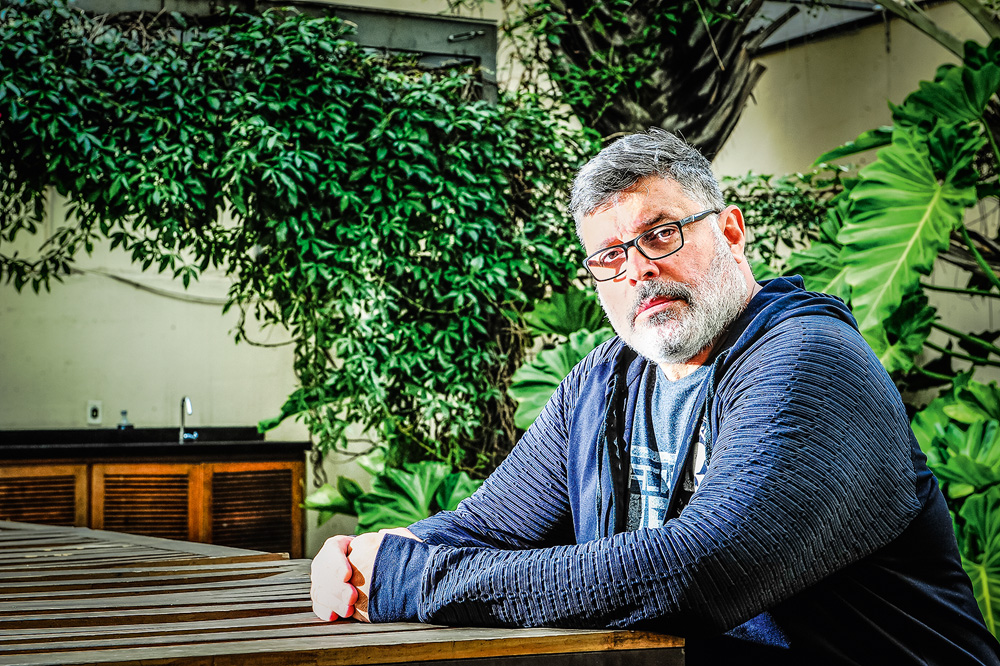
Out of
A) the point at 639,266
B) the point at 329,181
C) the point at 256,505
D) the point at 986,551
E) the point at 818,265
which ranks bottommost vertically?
the point at 256,505

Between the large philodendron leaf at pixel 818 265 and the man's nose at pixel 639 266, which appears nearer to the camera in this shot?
the man's nose at pixel 639 266

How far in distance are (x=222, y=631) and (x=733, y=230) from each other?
90 centimetres

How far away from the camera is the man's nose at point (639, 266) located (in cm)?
124

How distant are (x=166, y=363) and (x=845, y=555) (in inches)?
193

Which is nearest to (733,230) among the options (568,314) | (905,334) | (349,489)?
(905,334)

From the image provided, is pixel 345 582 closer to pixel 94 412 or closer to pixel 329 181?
pixel 329 181

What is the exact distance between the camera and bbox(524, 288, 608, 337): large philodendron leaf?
3.57m

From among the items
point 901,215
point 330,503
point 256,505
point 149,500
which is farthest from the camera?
point 256,505

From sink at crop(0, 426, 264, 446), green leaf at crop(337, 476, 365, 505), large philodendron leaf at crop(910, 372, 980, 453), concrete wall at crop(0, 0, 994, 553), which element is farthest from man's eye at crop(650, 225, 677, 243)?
concrete wall at crop(0, 0, 994, 553)

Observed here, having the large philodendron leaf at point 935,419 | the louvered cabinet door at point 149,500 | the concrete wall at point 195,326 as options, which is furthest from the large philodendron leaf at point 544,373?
the concrete wall at point 195,326

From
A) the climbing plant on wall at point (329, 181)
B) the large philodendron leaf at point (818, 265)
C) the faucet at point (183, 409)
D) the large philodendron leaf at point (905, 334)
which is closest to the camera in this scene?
the large philodendron leaf at point (905, 334)

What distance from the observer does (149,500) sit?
4.04m

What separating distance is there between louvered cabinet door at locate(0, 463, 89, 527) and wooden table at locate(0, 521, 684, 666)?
2.82m

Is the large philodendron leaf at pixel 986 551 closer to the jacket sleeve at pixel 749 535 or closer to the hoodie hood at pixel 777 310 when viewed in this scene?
the hoodie hood at pixel 777 310
